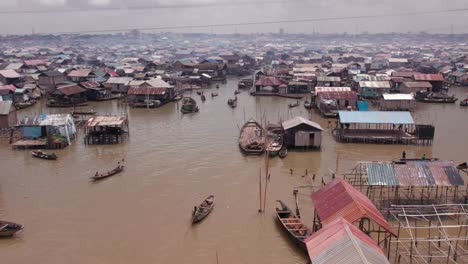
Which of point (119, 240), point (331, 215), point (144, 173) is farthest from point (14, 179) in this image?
point (331, 215)

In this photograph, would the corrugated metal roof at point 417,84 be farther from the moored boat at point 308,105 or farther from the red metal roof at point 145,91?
the red metal roof at point 145,91

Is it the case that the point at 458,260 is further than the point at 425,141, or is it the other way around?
the point at 425,141

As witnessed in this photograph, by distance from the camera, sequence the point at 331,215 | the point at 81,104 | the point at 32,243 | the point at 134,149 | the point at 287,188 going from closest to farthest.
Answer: the point at 331,215 < the point at 32,243 < the point at 287,188 < the point at 134,149 < the point at 81,104

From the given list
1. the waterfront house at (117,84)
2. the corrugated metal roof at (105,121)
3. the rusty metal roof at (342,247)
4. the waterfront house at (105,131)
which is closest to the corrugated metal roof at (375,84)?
the waterfront house at (117,84)

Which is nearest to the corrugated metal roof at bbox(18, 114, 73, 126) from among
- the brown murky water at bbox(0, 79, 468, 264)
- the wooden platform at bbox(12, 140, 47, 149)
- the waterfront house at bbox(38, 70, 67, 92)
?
the wooden platform at bbox(12, 140, 47, 149)

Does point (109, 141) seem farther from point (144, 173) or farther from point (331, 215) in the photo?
point (331, 215)

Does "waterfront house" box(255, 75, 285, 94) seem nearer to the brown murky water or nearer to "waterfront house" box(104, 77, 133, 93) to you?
the brown murky water

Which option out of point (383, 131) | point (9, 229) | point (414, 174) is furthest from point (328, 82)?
point (9, 229)

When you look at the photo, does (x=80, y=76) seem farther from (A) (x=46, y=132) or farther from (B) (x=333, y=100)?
(B) (x=333, y=100)
